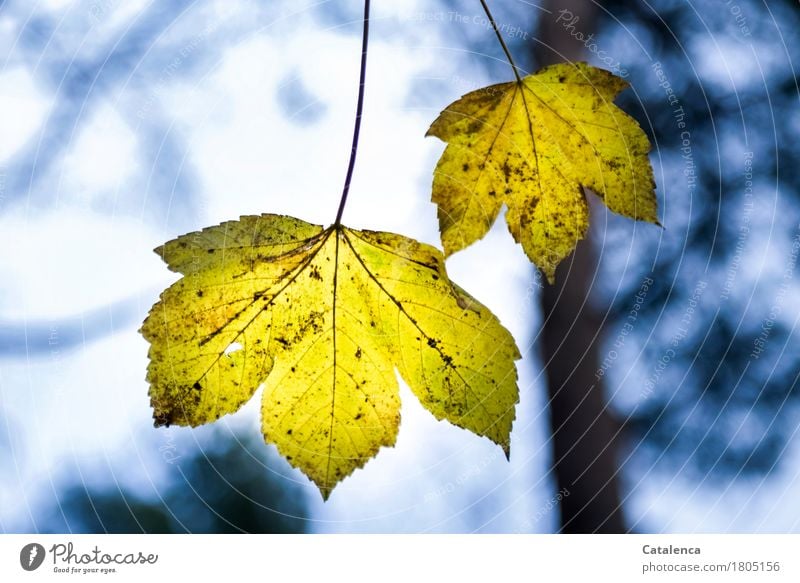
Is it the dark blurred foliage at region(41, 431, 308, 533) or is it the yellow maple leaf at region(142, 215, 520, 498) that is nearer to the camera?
the yellow maple leaf at region(142, 215, 520, 498)

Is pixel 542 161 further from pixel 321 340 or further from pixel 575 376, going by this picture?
pixel 575 376

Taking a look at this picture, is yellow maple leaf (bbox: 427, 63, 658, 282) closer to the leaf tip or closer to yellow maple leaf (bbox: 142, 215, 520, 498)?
yellow maple leaf (bbox: 142, 215, 520, 498)

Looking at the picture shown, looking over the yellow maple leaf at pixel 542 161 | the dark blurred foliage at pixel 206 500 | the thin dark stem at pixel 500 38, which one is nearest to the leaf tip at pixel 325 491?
the yellow maple leaf at pixel 542 161

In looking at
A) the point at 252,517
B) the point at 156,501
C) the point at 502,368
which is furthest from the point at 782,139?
the point at 156,501

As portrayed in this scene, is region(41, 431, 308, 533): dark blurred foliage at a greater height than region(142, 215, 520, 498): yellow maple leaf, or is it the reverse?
region(142, 215, 520, 498): yellow maple leaf

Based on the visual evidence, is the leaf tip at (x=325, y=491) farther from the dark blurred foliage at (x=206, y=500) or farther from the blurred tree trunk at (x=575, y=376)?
the dark blurred foliage at (x=206, y=500)

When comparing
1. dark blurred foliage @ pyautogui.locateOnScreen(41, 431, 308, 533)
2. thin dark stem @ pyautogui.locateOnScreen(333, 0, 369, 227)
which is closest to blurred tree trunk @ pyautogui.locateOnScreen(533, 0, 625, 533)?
thin dark stem @ pyautogui.locateOnScreen(333, 0, 369, 227)
